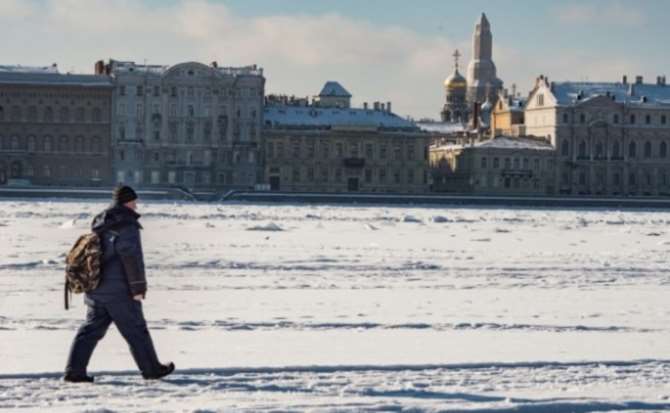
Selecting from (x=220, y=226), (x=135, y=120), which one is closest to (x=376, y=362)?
(x=220, y=226)

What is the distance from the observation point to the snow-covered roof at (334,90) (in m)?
93.5

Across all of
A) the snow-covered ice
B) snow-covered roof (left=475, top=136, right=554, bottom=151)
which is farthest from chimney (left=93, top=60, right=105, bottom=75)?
the snow-covered ice

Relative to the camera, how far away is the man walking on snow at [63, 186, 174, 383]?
8984 mm

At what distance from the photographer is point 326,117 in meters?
86.6

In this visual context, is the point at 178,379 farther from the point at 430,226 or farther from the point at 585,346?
the point at 430,226

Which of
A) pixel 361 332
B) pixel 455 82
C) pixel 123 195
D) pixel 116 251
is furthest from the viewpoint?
pixel 455 82

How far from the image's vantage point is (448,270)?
1941 centimetres

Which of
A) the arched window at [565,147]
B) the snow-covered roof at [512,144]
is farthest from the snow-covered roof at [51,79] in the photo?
the arched window at [565,147]

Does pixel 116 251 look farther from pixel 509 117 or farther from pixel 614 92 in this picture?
pixel 509 117

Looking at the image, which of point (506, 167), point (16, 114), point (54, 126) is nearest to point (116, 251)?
point (54, 126)

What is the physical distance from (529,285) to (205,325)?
621 cm

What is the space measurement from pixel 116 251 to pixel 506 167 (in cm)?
7870

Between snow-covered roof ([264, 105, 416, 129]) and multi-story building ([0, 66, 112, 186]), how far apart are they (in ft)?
36.7

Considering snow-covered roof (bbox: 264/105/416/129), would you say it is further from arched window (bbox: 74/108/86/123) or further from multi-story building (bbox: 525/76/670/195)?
arched window (bbox: 74/108/86/123)
